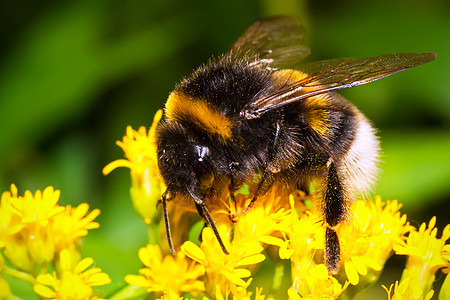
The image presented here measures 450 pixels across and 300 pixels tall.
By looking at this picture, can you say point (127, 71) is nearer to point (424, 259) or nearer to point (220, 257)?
point (220, 257)

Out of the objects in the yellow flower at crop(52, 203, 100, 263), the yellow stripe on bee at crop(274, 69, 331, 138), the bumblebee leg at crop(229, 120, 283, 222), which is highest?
the yellow stripe on bee at crop(274, 69, 331, 138)

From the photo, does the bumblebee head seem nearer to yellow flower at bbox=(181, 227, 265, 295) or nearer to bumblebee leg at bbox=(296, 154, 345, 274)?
yellow flower at bbox=(181, 227, 265, 295)

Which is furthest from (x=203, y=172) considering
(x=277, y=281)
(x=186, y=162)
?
(x=277, y=281)

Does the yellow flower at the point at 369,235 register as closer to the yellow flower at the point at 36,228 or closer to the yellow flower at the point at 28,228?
the yellow flower at the point at 36,228

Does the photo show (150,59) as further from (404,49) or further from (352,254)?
(352,254)

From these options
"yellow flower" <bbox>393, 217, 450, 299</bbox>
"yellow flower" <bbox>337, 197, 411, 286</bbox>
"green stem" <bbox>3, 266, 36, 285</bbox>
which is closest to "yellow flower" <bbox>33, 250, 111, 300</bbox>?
"green stem" <bbox>3, 266, 36, 285</bbox>

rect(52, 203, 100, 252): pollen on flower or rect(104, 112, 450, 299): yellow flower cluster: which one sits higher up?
rect(52, 203, 100, 252): pollen on flower

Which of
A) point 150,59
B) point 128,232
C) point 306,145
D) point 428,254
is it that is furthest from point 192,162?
point 150,59

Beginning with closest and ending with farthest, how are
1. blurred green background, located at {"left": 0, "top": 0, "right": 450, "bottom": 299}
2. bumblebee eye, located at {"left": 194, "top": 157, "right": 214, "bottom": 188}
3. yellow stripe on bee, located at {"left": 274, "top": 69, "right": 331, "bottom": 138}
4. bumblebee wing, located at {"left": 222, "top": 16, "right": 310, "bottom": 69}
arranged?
1. bumblebee eye, located at {"left": 194, "top": 157, "right": 214, "bottom": 188}
2. yellow stripe on bee, located at {"left": 274, "top": 69, "right": 331, "bottom": 138}
3. bumblebee wing, located at {"left": 222, "top": 16, "right": 310, "bottom": 69}
4. blurred green background, located at {"left": 0, "top": 0, "right": 450, "bottom": 299}
